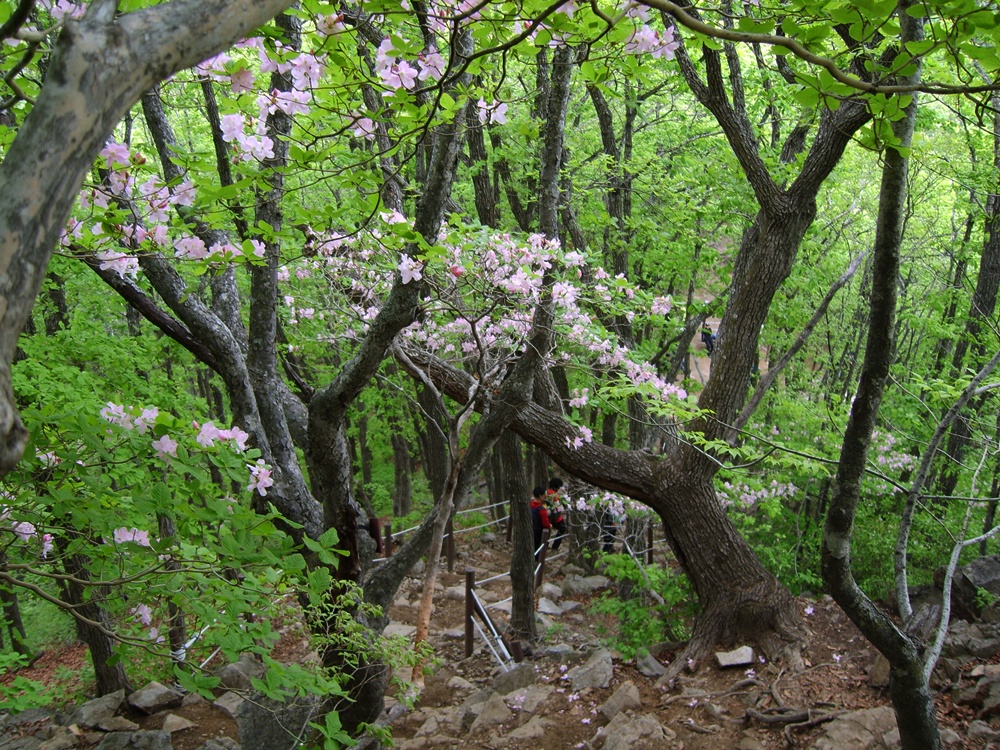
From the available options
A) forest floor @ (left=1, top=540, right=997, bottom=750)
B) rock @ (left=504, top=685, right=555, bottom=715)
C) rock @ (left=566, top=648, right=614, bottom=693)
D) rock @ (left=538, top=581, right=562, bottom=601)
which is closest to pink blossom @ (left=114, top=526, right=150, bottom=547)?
forest floor @ (left=1, top=540, right=997, bottom=750)

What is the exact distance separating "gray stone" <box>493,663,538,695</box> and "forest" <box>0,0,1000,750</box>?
1.27 m

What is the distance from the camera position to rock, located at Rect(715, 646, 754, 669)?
19.5 ft

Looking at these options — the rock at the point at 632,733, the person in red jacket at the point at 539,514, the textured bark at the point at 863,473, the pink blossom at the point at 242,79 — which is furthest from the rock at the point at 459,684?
the pink blossom at the point at 242,79

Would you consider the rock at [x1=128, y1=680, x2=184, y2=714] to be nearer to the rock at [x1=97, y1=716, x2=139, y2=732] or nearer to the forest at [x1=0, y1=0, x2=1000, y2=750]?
the rock at [x1=97, y1=716, x2=139, y2=732]

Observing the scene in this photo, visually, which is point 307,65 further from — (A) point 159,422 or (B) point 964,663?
(B) point 964,663

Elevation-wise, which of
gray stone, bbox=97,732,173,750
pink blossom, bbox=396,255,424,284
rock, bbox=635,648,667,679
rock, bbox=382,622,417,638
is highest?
pink blossom, bbox=396,255,424,284

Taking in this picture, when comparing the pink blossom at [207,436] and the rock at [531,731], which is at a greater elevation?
the pink blossom at [207,436]

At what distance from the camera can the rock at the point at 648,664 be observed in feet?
21.3

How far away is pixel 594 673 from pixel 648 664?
501mm

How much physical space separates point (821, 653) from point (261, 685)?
4.99 metres

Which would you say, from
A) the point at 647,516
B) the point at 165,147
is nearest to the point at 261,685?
the point at 165,147

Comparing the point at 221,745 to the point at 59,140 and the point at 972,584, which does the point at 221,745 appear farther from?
the point at 972,584

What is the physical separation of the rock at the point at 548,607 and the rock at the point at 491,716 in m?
4.64

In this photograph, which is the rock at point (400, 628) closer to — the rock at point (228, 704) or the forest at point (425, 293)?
the forest at point (425, 293)
